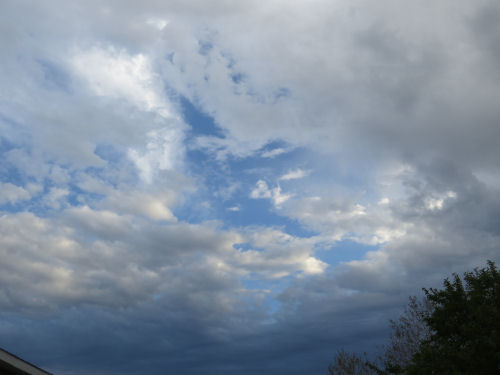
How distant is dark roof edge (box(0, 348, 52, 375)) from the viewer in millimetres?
12492

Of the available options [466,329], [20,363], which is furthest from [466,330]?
[20,363]

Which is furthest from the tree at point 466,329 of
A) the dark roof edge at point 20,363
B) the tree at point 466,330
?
the dark roof edge at point 20,363

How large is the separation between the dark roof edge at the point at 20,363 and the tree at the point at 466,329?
694 inches

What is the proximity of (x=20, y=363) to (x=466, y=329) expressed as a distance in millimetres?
19903

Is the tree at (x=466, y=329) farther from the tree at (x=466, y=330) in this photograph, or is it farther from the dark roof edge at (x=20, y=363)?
the dark roof edge at (x=20, y=363)

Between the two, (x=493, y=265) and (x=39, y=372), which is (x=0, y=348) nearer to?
(x=39, y=372)

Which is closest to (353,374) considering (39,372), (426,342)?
(426,342)

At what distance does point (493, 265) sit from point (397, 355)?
81.9 ft

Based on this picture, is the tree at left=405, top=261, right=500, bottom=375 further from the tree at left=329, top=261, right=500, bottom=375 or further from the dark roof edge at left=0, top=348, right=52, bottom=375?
the dark roof edge at left=0, top=348, right=52, bottom=375

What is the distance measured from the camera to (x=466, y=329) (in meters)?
21.4

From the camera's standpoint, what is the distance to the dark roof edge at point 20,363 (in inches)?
492

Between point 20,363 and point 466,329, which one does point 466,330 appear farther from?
point 20,363

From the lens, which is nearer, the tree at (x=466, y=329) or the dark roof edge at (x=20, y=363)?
the dark roof edge at (x=20, y=363)

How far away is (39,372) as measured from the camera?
13.6 m
